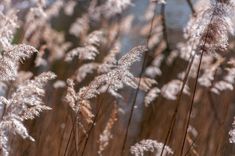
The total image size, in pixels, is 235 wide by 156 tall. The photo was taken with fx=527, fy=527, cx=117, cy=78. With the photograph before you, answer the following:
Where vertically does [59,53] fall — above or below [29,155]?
above

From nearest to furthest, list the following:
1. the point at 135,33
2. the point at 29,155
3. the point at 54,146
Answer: the point at 29,155
the point at 54,146
the point at 135,33

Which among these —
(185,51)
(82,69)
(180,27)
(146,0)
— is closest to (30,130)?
(82,69)

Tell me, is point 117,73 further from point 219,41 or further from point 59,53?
point 59,53

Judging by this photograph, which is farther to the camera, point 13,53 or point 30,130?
point 30,130

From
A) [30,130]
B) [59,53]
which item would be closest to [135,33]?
[59,53]

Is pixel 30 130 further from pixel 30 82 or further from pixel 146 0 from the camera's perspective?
pixel 146 0

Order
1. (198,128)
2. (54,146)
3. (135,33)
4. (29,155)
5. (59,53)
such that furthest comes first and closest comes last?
(135,33) < (59,53) < (198,128) < (54,146) < (29,155)

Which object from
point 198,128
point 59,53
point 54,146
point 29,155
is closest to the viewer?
point 29,155

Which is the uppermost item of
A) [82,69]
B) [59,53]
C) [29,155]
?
[59,53]

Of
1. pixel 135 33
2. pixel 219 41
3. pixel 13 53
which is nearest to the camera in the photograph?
pixel 13 53
